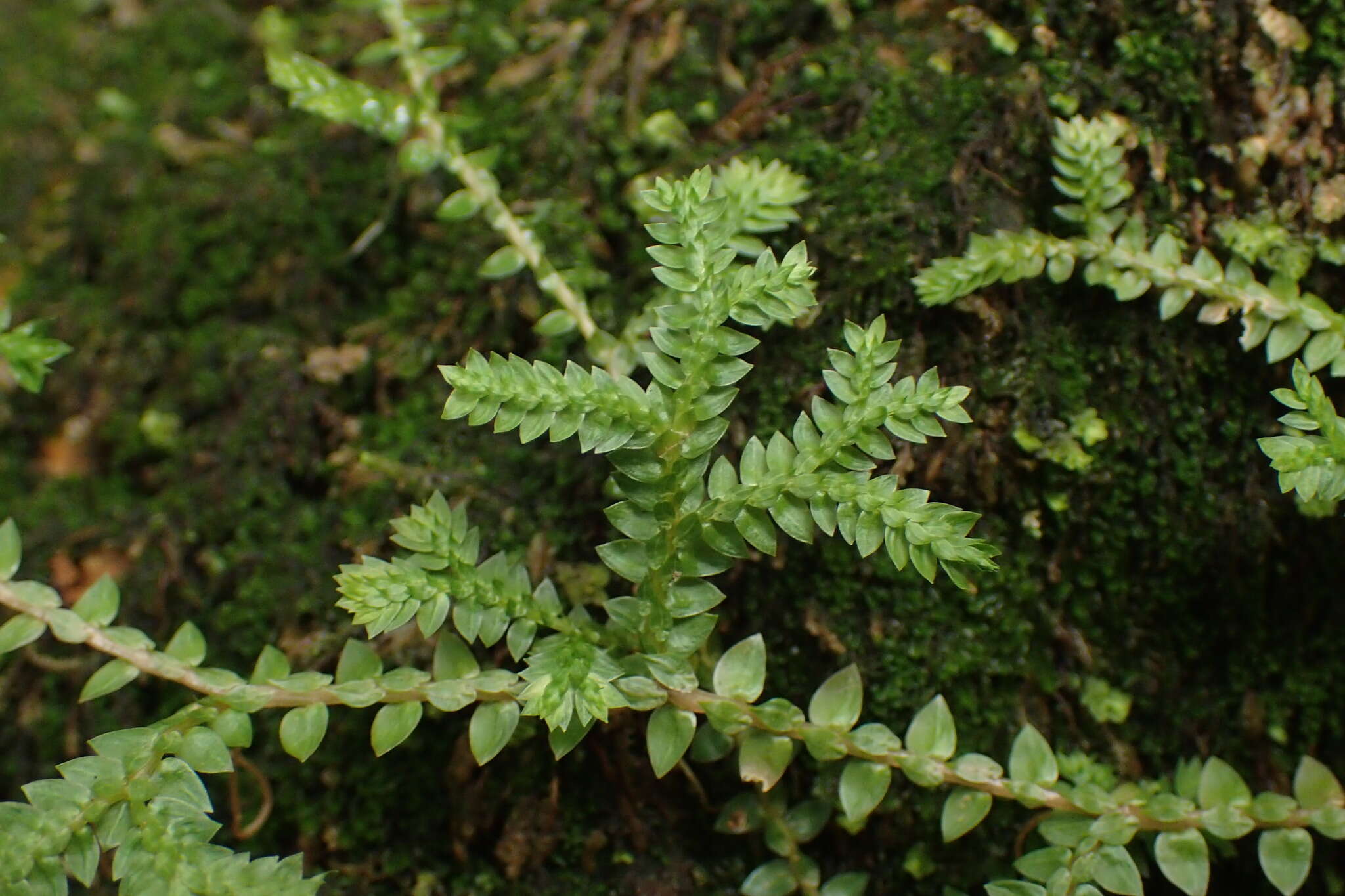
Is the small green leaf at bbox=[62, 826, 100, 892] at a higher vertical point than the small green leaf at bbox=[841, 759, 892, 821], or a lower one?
higher

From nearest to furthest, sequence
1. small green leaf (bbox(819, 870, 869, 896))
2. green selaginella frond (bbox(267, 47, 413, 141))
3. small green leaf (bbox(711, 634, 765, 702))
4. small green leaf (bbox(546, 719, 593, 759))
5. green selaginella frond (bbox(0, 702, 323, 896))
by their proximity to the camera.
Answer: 1. green selaginella frond (bbox(0, 702, 323, 896))
2. small green leaf (bbox(546, 719, 593, 759))
3. small green leaf (bbox(711, 634, 765, 702))
4. small green leaf (bbox(819, 870, 869, 896))
5. green selaginella frond (bbox(267, 47, 413, 141))

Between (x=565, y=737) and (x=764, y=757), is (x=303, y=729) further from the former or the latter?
(x=764, y=757)

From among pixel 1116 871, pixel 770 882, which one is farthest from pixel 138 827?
pixel 1116 871

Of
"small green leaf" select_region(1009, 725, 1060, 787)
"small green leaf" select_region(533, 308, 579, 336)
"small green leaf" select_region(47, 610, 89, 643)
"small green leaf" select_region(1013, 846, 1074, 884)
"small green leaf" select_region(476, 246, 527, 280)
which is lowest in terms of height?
"small green leaf" select_region(1013, 846, 1074, 884)

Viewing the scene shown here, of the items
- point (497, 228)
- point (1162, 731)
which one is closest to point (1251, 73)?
point (1162, 731)

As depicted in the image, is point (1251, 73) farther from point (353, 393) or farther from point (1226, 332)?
point (353, 393)

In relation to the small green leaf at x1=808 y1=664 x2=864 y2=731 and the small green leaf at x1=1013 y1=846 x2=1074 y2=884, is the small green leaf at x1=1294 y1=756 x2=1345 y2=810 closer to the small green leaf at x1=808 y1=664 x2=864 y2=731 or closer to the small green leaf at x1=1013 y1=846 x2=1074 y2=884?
the small green leaf at x1=1013 y1=846 x2=1074 y2=884

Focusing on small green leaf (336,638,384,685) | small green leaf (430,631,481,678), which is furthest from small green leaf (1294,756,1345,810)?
small green leaf (336,638,384,685)

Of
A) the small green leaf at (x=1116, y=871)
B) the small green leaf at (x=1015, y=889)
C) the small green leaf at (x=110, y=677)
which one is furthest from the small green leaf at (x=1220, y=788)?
the small green leaf at (x=110, y=677)
